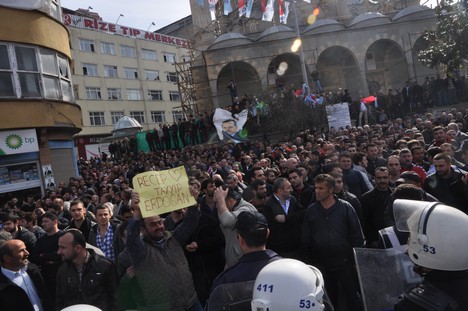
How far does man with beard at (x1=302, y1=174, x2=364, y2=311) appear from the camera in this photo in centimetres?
475

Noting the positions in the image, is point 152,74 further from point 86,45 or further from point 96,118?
point 96,118

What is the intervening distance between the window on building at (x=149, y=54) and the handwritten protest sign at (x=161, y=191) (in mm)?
53130

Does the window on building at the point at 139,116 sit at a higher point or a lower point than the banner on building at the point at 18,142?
higher

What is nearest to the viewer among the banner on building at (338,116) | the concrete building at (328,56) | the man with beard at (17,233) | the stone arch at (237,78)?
the man with beard at (17,233)

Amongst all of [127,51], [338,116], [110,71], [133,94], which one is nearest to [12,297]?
[338,116]

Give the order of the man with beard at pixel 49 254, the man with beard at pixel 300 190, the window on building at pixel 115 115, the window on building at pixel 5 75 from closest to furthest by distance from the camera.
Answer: the man with beard at pixel 49 254
the man with beard at pixel 300 190
the window on building at pixel 5 75
the window on building at pixel 115 115

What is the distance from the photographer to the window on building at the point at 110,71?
4997 centimetres

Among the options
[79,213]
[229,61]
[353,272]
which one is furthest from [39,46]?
[229,61]

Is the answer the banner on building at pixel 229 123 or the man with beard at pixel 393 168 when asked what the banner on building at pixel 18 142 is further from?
the man with beard at pixel 393 168

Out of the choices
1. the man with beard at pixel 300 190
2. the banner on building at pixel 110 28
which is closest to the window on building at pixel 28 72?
the man with beard at pixel 300 190

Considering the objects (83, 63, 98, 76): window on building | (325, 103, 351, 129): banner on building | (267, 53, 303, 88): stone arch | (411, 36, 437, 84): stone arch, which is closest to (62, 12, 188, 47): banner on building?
(83, 63, 98, 76): window on building

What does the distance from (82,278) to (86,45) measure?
48.3m

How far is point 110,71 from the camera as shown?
50.4 meters

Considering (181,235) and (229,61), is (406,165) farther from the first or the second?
(229,61)
